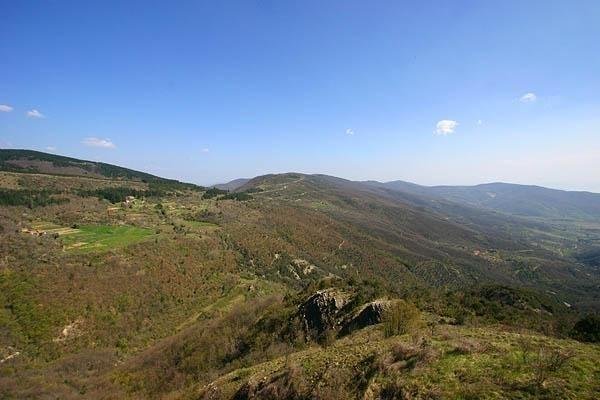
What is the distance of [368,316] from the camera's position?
26797mm

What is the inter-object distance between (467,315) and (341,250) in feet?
289

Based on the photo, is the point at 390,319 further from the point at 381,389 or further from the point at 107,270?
the point at 107,270

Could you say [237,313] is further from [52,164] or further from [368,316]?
[52,164]

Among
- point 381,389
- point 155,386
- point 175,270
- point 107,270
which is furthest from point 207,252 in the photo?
point 381,389

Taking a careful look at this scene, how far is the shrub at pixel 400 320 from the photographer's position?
2162 cm

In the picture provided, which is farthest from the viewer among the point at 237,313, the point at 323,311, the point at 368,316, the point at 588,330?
the point at 237,313

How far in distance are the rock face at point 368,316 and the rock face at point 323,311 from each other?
57.3 inches

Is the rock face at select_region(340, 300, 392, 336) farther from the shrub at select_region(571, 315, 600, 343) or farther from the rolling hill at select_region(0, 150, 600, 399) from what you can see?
the shrub at select_region(571, 315, 600, 343)

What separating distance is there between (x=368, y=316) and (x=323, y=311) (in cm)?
565

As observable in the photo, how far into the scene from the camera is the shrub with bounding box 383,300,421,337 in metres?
21.6

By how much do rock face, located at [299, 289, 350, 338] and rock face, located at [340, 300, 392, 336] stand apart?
146 centimetres

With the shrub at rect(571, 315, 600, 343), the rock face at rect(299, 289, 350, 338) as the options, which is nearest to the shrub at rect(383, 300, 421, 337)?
the rock face at rect(299, 289, 350, 338)

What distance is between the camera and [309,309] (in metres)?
32.5

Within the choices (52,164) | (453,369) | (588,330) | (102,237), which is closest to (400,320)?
(453,369)
